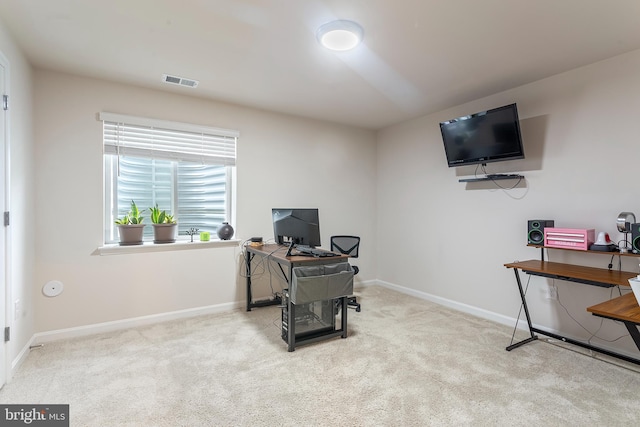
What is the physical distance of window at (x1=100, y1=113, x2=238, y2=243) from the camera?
3.23 metres

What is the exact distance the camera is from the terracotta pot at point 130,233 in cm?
318

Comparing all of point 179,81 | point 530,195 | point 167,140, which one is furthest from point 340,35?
point 530,195

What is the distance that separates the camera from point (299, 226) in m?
3.11

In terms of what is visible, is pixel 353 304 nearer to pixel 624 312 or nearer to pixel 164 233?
pixel 164 233

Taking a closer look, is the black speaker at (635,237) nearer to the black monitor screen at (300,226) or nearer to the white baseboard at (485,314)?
the white baseboard at (485,314)

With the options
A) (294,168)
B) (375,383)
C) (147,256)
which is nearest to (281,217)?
(294,168)

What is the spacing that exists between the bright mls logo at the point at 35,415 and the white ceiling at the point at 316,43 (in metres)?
2.53

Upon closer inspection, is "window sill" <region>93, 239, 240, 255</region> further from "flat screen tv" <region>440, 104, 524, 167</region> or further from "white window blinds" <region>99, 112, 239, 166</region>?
"flat screen tv" <region>440, 104, 524, 167</region>

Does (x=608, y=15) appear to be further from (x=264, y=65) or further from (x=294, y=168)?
(x=294, y=168)

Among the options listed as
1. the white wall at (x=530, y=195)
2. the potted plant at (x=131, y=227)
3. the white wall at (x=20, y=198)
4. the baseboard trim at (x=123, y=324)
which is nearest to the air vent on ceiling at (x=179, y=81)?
the white wall at (x=20, y=198)

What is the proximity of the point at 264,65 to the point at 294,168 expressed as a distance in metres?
1.66

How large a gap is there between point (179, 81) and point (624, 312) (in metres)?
3.80

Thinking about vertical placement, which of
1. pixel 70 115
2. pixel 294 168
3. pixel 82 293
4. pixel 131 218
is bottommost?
pixel 82 293

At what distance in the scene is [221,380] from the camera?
225 centimetres
